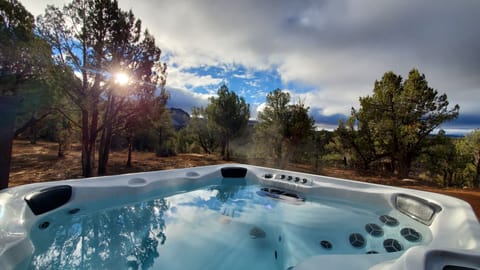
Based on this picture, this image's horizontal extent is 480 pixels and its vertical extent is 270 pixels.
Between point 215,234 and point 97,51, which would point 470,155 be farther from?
point 97,51

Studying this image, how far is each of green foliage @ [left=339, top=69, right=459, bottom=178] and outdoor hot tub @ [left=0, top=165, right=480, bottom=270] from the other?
20.7 ft

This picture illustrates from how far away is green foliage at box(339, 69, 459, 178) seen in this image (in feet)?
21.8

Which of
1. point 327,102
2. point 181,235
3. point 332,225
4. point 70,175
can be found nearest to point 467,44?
point 332,225

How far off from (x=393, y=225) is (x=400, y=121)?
6.93m

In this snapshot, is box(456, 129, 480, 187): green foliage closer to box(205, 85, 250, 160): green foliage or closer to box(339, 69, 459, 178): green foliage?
box(339, 69, 459, 178): green foliage

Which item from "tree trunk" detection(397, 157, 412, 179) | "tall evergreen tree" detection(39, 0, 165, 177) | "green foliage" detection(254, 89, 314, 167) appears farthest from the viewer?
"tree trunk" detection(397, 157, 412, 179)

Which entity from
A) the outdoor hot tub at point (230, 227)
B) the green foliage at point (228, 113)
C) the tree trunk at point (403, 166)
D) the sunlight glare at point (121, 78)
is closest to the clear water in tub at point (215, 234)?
the outdoor hot tub at point (230, 227)

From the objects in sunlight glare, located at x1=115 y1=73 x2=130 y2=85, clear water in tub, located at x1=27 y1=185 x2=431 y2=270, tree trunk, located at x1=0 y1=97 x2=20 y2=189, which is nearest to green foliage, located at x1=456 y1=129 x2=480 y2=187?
clear water in tub, located at x1=27 y1=185 x2=431 y2=270

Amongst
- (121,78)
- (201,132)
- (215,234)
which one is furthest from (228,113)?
(215,234)

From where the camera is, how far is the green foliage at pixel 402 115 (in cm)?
665

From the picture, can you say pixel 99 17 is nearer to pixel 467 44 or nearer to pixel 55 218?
pixel 55 218

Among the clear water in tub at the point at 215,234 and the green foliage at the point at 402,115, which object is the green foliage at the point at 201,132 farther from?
the clear water in tub at the point at 215,234

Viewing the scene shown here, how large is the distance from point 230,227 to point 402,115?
8290 mm

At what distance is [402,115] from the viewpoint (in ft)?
22.9
